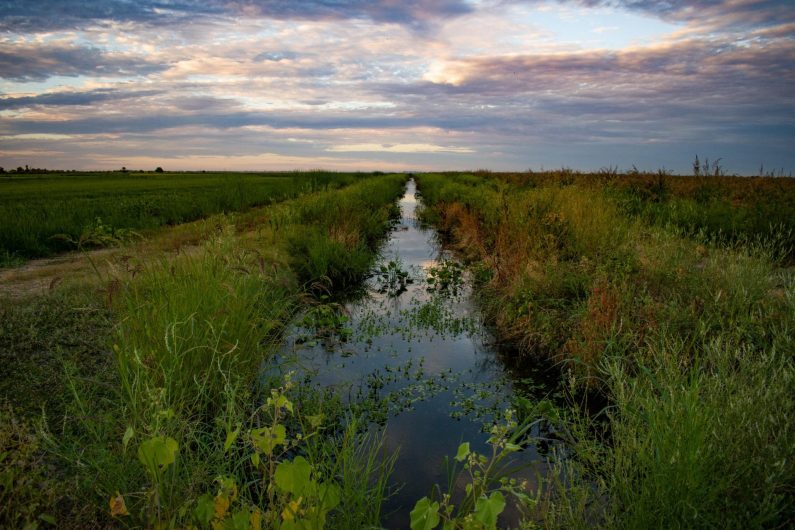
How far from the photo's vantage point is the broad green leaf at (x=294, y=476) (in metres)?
1.82

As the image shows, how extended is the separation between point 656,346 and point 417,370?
8.39ft

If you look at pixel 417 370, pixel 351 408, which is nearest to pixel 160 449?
pixel 351 408

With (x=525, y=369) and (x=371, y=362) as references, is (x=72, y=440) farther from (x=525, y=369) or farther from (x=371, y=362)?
(x=525, y=369)

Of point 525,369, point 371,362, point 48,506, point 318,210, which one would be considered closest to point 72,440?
point 48,506

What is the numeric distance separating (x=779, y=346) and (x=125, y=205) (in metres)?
17.0

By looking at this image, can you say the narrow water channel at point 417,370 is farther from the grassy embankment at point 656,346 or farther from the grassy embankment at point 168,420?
the grassy embankment at point 656,346

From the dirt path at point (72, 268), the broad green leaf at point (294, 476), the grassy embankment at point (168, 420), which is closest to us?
the broad green leaf at point (294, 476)

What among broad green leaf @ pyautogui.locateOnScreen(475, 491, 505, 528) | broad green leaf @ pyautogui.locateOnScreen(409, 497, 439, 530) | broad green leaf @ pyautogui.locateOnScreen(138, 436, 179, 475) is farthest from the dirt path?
broad green leaf @ pyautogui.locateOnScreen(475, 491, 505, 528)

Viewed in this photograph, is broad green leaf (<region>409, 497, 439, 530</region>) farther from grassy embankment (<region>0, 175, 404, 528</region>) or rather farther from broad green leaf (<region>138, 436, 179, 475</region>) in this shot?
broad green leaf (<region>138, 436, 179, 475</region>)

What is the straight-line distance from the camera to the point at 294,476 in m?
1.84

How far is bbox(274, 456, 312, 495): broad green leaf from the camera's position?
182cm

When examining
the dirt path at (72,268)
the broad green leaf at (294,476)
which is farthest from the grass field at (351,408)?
the dirt path at (72,268)

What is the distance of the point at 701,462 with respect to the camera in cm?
226

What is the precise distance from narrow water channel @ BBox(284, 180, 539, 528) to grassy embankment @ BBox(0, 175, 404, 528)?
0.41m
